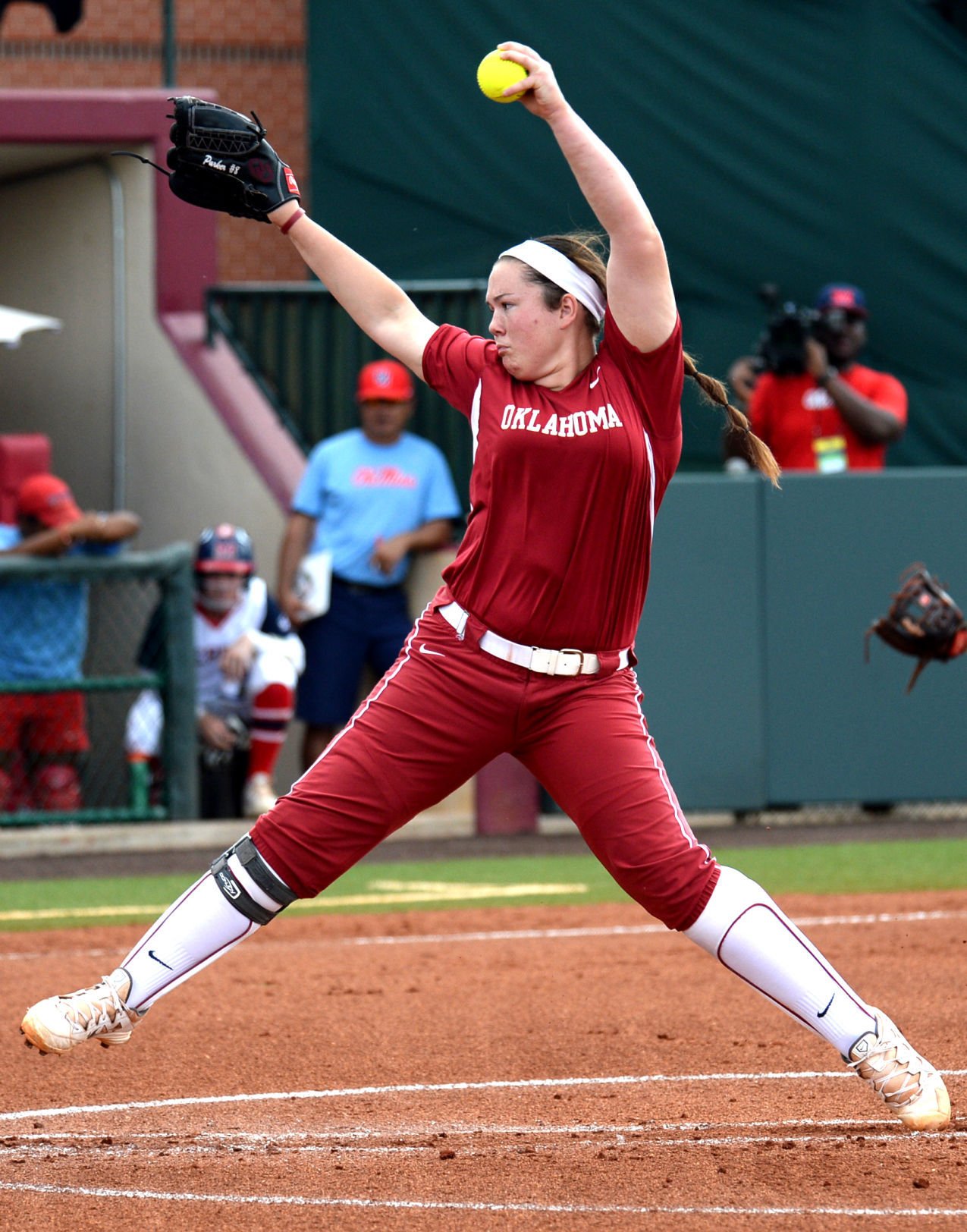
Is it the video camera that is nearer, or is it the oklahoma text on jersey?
the oklahoma text on jersey

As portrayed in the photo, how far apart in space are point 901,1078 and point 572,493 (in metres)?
1.40

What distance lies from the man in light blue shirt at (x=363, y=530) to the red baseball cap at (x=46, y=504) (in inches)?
46.0

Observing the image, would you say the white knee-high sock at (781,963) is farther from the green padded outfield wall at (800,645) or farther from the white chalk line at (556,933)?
the green padded outfield wall at (800,645)

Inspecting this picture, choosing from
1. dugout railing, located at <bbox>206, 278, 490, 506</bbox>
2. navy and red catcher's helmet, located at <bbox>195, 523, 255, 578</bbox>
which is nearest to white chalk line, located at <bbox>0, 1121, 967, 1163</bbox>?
navy and red catcher's helmet, located at <bbox>195, 523, 255, 578</bbox>

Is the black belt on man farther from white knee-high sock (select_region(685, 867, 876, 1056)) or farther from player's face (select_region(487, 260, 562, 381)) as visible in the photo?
white knee-high sock (select_region(685, 867, 876, 1056))

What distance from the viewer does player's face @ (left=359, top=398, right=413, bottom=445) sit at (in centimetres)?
1038

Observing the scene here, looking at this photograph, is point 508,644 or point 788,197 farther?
point 788,197

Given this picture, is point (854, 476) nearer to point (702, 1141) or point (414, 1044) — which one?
point (414, 1044)

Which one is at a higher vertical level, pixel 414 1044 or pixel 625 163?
pixel 625 163

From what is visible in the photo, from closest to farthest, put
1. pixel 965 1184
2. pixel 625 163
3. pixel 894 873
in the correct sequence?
pixel 965 1184, pixel 894 873, pixel 625 163

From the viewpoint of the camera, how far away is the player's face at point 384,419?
34.1ft

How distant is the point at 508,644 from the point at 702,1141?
1.20m

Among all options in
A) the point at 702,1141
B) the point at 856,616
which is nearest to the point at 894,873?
the point at 856,616

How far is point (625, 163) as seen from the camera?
1266cm
